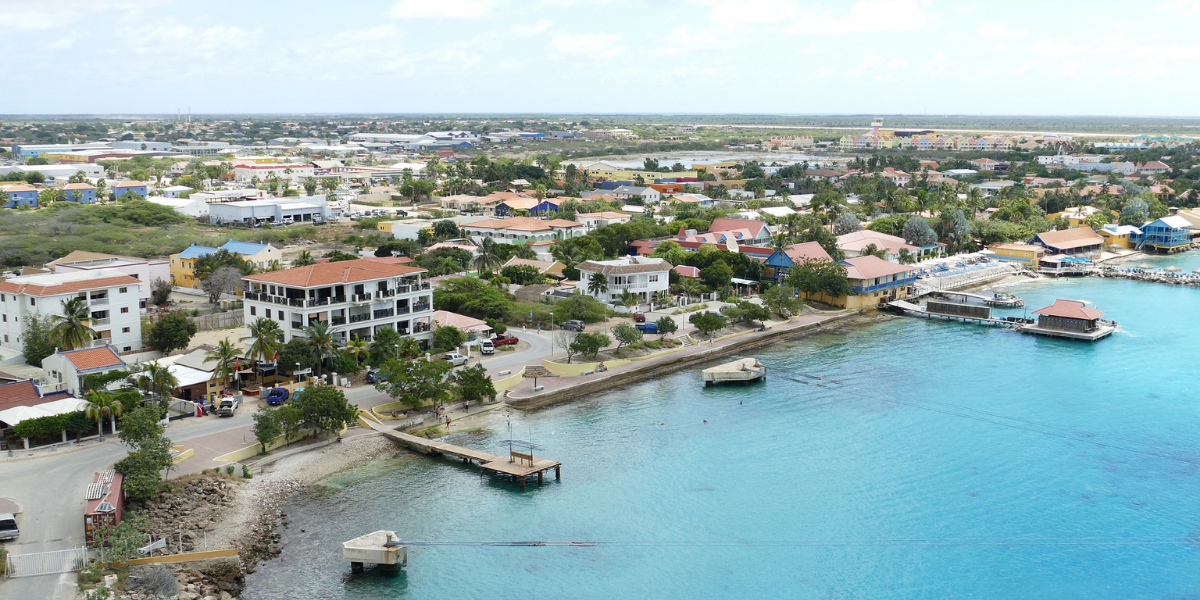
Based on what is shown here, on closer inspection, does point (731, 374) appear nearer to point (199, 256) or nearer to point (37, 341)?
point (37, 341)

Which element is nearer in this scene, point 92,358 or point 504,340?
point 92,358

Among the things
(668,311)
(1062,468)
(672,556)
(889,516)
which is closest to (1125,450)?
(1062,468)

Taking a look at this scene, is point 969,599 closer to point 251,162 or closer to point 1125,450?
point 1125,450

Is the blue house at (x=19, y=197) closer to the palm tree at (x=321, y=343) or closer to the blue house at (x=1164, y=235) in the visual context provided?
the palm tree at (x=321, y=343)

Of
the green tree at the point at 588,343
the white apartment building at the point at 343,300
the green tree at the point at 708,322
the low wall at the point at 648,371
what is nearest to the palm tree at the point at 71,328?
the white apartment building at the point at 343,300

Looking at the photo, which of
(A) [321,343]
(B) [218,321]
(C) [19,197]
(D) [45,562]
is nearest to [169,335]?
(B) [218,321]

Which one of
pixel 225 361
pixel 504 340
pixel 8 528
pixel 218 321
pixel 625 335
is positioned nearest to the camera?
pixel 8 528

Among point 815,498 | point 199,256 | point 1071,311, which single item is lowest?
point 815,498
